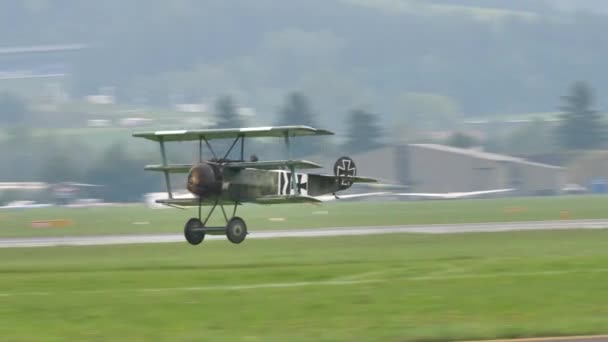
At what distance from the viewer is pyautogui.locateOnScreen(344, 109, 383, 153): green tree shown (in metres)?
123

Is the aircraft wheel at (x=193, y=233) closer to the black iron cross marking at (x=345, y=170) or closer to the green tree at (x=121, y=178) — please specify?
the black iron cross marking at (x=345, y=170)

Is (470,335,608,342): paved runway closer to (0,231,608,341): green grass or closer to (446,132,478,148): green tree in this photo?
(0,231,608,341): green grass

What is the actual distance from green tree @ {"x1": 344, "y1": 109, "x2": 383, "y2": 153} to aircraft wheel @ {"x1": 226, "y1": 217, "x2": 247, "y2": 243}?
8519 cm

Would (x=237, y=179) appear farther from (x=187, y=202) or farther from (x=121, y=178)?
(x=121, y=178)

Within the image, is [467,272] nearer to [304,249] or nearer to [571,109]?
[304,249]

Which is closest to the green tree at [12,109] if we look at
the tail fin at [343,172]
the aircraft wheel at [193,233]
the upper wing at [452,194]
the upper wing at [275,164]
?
the upper wing at [452,194]

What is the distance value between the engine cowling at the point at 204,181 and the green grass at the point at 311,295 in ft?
6.36

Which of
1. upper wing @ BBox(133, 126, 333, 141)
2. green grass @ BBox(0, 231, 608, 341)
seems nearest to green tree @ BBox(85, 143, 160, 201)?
upper wing @ BBox(133, 126, 333, 141)

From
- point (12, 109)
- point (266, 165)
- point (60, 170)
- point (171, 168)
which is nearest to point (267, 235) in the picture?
point (171, 168)

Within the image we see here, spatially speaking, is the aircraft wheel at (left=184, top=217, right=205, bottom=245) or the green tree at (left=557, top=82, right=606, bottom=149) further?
the green tree at (left=557, top=82, right=606, bottom=149)

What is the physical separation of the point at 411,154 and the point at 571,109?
119ft

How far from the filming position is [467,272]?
25547 mm

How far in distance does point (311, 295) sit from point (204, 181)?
41.6 feet

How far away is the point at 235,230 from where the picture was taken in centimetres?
3503
